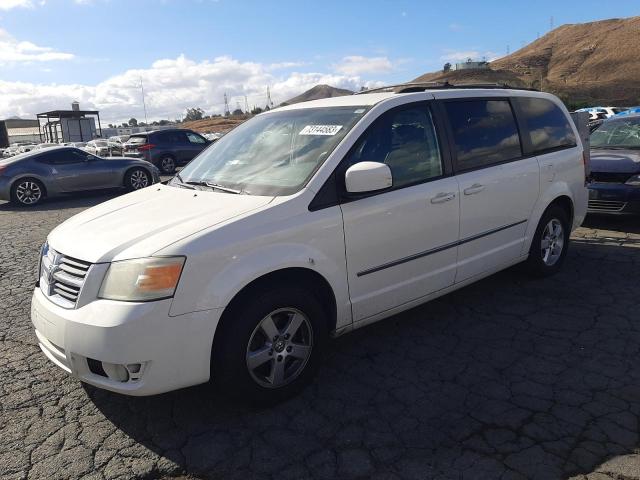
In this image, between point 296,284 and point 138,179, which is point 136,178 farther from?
point 296,284

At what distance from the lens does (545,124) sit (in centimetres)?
515

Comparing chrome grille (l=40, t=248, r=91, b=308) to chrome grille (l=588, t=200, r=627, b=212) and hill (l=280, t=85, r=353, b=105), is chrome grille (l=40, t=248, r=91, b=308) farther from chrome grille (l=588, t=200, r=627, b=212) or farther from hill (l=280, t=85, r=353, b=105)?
chrome grille (l=588, t=200, r=627, b=212)

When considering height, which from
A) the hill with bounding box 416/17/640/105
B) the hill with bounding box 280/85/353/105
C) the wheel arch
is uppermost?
the hill with bounding box 416/17/640/105

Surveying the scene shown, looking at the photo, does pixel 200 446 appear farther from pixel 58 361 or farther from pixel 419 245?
pixel 419 245

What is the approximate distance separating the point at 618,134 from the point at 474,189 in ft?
17.2

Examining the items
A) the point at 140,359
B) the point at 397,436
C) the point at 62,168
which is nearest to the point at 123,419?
the point at 140,359

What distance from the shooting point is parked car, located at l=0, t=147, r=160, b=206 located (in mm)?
12336

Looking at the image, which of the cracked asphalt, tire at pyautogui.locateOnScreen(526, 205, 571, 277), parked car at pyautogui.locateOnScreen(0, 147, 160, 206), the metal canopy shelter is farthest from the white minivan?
the metal canopy shelter

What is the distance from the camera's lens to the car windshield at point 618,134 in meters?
7.80

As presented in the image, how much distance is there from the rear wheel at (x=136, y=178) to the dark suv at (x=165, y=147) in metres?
4.60

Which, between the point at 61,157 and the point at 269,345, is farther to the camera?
the point at 61,157

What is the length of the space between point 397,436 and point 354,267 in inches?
42.1

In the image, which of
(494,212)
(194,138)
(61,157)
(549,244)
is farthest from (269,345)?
(194,138)

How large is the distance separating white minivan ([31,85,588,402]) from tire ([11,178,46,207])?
980 cm
